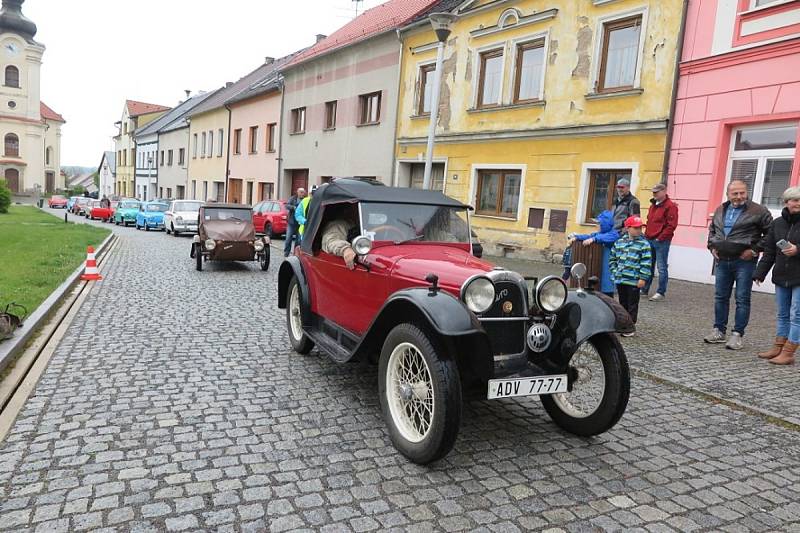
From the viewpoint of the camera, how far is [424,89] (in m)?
19.3

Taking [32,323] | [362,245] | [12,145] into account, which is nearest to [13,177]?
[12,145]

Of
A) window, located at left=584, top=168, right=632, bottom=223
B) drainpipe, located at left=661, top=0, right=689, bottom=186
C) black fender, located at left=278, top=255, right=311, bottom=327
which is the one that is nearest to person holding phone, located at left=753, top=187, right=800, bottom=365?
black fender, located at left=278, top=255, right=311, bottom=327

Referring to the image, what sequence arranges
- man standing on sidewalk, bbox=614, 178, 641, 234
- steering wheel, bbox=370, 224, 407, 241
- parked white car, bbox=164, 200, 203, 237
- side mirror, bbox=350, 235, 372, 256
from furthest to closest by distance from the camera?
parked white car, bbox=164, 200, 203, 237
man standing on sidewalk, bbox=614, 178, 641, 234
steering wheel, bbox=370, 224, 407, 241
side mirror, bbox=350, 235, 372, 256

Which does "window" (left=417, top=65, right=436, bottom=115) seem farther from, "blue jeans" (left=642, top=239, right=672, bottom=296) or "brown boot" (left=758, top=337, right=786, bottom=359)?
"brown boot" (left=758, top=337, right=786, bottom=359)

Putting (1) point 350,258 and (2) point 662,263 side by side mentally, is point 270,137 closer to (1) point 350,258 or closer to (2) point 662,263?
(2) point 662,263

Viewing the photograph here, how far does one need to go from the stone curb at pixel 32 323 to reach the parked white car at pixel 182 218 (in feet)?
41.2

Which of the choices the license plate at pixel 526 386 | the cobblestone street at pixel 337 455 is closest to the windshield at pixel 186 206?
the cobblestone street at pixel 337 455

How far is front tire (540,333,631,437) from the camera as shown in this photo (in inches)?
146

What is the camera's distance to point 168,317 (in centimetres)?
730

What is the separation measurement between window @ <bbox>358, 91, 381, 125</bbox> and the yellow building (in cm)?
262

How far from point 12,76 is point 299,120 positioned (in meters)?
52.6

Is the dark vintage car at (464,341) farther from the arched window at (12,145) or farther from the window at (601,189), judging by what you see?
the arched window at (12,145)

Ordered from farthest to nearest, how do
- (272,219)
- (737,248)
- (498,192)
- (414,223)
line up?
(272,219), (498,192), (737,248), (414,223)

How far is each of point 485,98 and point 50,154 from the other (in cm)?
7711
